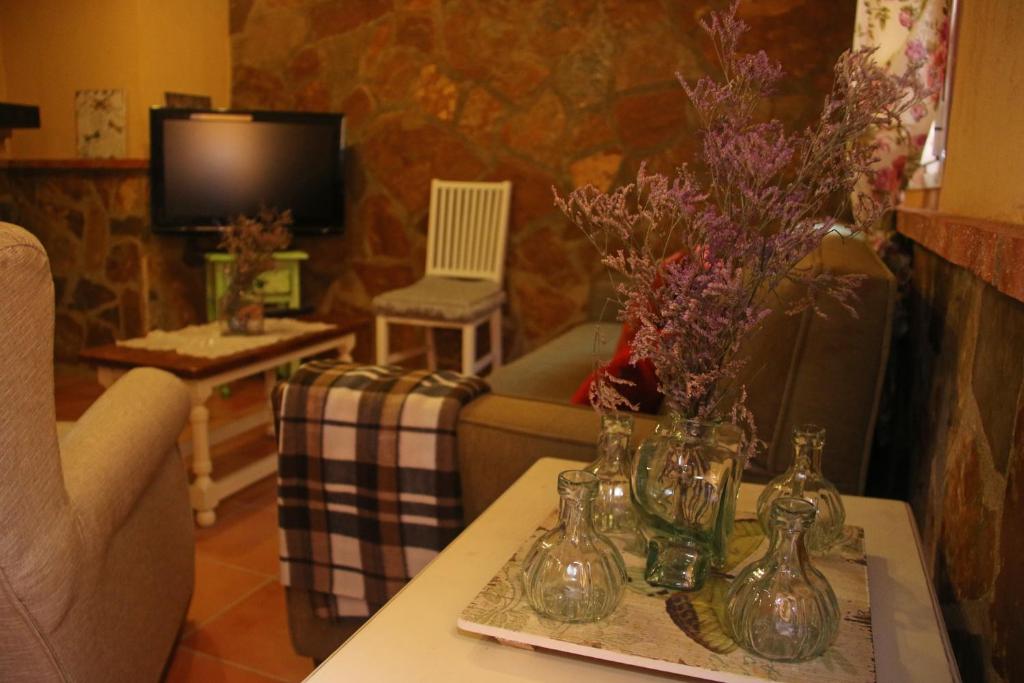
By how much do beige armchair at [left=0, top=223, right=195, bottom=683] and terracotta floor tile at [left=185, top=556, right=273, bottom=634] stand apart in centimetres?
37

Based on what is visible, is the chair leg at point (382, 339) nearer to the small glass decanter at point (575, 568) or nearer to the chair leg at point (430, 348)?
the chair leg at point (430, 348)

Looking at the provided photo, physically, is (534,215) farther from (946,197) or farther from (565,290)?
(946,197)

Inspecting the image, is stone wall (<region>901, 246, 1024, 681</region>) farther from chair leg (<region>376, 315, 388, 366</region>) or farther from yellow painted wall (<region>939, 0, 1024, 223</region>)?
chair leg (<region>376, 315, 388, 366</region>)

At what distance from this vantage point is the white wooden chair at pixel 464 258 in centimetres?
359

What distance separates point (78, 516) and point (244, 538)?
1357mm

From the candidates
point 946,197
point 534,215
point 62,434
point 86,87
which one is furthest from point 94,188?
point 946,197

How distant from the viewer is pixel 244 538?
7.77 feet

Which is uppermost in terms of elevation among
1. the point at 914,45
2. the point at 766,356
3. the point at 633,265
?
the point at 914,45

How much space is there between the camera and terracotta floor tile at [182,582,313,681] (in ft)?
5.78

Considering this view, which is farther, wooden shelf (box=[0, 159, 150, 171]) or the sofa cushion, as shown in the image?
wooden shelf (box=[0, 159, 150, 171])

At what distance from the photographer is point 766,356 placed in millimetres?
1281

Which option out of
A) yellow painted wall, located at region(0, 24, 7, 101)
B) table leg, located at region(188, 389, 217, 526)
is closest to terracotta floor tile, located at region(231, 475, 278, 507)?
table leg, located at region(188, 389, 217, 526)

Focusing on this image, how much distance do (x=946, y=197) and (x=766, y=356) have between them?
1.56 ft

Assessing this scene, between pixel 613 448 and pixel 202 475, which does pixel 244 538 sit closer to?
pixel 202 475
